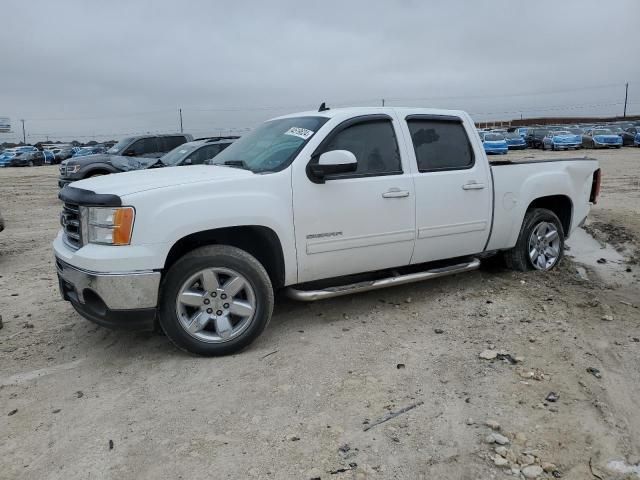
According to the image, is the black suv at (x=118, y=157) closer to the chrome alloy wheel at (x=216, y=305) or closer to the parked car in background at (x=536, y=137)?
the chrome alloy wheel at (x=216, y=305)

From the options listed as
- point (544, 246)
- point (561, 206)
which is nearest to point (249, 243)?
point (544, 246)

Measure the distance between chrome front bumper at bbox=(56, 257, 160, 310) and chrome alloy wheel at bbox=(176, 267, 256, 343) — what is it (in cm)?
21

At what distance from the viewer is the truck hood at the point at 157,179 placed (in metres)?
3.87

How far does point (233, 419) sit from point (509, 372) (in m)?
1.87

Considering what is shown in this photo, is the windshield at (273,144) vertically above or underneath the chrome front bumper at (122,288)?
above

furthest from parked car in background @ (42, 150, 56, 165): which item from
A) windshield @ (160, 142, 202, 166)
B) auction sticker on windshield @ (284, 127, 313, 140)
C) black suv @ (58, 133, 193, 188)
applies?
auction sticker on windshield @ (284, 127, 313, 140)

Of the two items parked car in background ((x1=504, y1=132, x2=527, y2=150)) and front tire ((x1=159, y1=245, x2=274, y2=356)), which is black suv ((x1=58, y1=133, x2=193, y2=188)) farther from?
parked car in background ((x1=504, y1=132, x2=527, y2=150))

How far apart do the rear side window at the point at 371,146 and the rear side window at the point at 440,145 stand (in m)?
0.25

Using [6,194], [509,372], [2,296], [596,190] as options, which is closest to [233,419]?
[509,372]

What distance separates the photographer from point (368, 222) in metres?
4.55

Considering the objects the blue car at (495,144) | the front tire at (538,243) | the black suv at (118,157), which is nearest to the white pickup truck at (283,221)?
the front tire at (538,243)

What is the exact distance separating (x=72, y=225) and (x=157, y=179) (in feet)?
2.39

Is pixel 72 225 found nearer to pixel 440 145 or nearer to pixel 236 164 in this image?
pixel 236 164

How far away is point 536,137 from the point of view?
137ft
